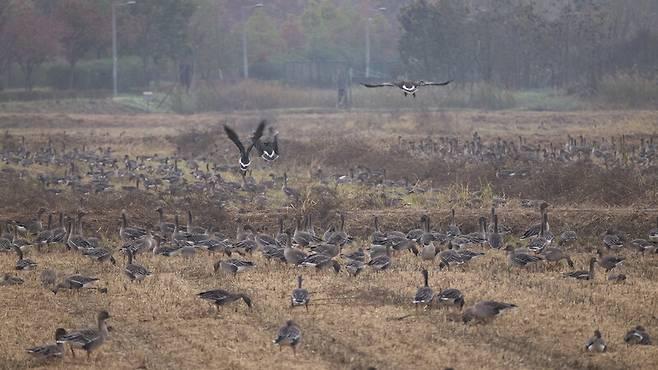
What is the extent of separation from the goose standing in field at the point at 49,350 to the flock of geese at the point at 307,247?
8.37 feet

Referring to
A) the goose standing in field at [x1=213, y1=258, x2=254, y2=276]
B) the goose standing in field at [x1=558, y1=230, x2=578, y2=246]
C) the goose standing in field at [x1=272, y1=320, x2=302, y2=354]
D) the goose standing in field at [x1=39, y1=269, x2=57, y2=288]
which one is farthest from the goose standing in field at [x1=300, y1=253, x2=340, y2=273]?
the goose standing in field at [x1=272, y1=320, x2=302, y2=354]

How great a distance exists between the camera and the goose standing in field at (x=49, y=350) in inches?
497

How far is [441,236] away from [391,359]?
800 cm

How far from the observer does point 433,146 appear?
3631cm

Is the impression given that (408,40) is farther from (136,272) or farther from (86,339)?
(86,339)

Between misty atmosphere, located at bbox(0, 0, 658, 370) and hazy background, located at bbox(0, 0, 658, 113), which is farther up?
hazy background, located at bbox(0, 0, 658, 113)

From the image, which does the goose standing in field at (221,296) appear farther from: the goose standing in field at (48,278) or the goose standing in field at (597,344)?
the goose standing in field at (597,344)

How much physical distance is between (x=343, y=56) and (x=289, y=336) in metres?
74.5

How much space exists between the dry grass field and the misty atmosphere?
0.05 meters

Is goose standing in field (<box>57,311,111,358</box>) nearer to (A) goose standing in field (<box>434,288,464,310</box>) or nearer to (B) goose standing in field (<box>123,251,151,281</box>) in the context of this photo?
(B) goose standing in field (<box>123,251,151,281</box>)

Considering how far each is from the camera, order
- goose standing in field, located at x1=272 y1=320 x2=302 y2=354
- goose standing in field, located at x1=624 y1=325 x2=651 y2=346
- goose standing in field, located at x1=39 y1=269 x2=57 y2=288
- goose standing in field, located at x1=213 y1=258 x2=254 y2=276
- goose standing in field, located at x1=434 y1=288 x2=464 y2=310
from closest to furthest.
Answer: goose standing in field, located at x1=272 y1=320 x2=302 y2=354
goose standing in field, located at x1=624 y1=325 x2=651 y2=346
goose standing in field, located at x1=434 y1=288 x2=464 y2=310
goose standing in field, located at x1=39 y1=269 x2=57 y2=288
goose standing in field, located at x1=213 y1=258 x2=254 y2=276

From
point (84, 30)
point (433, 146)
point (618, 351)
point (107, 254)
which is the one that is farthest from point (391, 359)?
point (84, 30)

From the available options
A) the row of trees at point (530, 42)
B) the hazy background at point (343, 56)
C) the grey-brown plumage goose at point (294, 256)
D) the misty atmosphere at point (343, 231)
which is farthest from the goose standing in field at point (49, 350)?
the row of trees at point (530, 42)

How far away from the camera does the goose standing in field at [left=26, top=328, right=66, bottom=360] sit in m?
12.6
